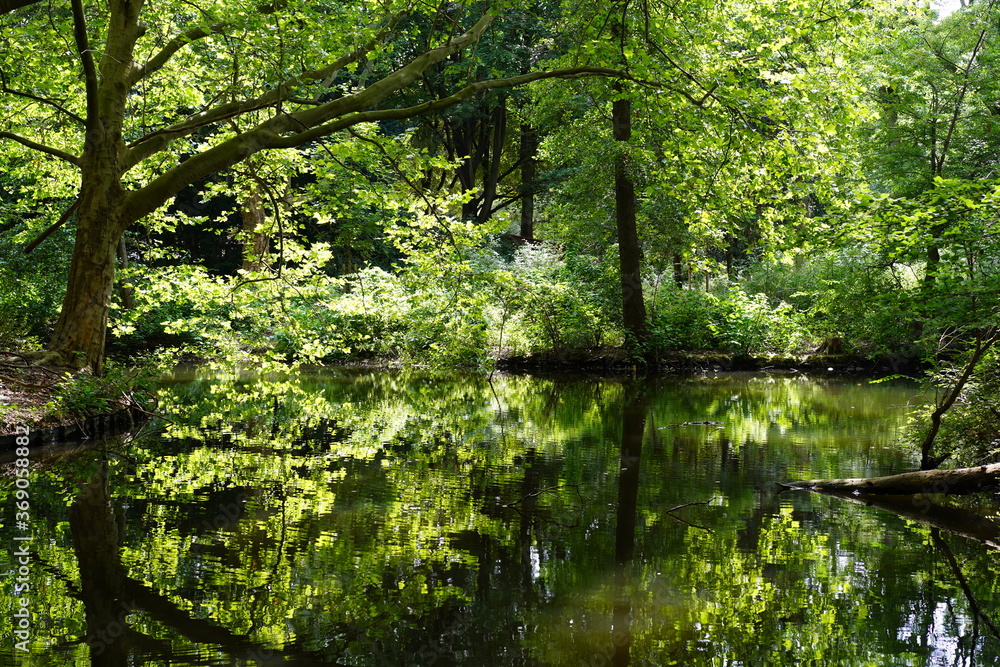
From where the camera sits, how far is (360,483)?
21.2 ft

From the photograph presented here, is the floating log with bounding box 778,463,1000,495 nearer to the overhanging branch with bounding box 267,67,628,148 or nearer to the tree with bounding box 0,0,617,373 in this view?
the overhanging branch with bounding box 267,67,628,148

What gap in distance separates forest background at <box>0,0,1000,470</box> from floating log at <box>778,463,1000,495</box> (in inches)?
26.3

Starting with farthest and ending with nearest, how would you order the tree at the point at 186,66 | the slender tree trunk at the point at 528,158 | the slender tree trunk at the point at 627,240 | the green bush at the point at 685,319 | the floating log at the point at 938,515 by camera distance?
the slender tree trunk at the point at 528,158 → the green bush at the point at 685,319 → the slender tree trunk at the point at 627,240 → the tree at the point at 186,66 → the floating log at the point at 938,515

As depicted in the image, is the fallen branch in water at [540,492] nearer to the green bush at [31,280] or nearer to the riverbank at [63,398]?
the riverbank at [63,398]

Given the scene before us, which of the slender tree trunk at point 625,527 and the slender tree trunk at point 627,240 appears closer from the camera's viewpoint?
the slender tree trunk at point 625,527

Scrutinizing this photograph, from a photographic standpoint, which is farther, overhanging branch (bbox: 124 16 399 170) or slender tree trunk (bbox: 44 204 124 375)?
slender tree trunk (bbox: 44 204 124 375)

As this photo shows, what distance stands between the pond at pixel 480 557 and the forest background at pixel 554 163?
2092 mm

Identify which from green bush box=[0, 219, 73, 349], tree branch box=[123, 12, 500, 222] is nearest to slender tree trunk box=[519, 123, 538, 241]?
green bush box=[0, 219, 73, 349]

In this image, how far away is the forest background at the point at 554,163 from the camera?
7.74m

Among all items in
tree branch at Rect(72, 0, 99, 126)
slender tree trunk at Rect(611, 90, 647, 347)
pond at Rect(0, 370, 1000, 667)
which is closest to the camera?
pond at Rect(0, 370, 1000, 667)

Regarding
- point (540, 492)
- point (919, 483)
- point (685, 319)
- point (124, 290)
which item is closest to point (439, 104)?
point (540, 492)

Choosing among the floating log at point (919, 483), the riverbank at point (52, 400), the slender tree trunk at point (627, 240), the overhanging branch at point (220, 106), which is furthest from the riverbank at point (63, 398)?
the slender tree trunk at point (627, 240)

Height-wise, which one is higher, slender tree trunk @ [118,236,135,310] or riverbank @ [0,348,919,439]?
slender tree trunk @ [118,236,135,310]

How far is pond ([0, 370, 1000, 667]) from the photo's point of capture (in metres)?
3.43
